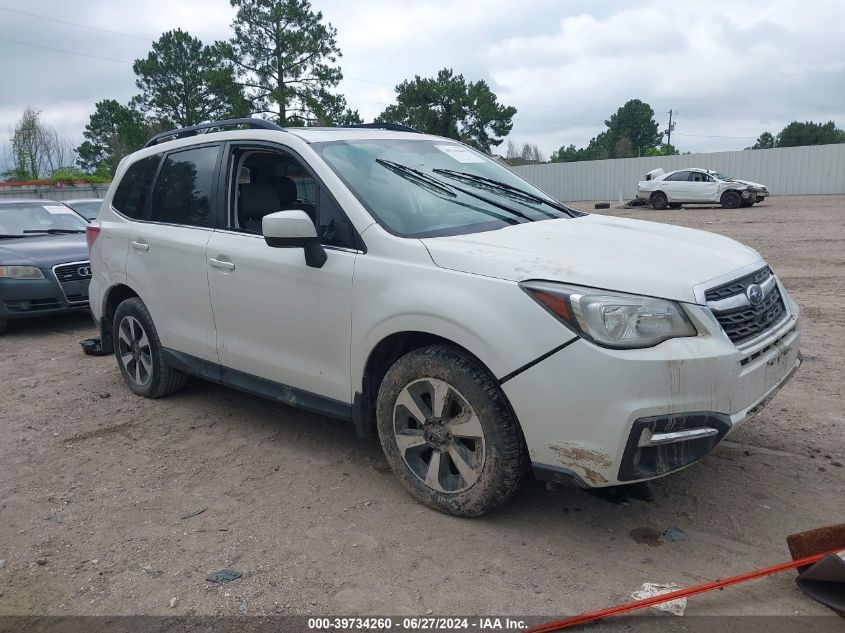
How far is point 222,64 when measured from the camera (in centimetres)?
4231

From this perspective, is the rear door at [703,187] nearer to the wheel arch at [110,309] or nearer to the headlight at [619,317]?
the wheel arch at [110,309]

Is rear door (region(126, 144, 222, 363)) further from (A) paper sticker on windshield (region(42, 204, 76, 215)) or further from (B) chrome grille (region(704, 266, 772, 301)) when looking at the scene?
(A) paper sticker on windshield (region(42, 204, 76, 215))

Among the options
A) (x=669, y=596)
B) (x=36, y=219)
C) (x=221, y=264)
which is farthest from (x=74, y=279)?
(x=669, y=596)

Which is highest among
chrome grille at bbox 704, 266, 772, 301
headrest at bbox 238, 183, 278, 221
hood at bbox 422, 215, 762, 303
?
headrest at bbox 238, 183, 278, 221

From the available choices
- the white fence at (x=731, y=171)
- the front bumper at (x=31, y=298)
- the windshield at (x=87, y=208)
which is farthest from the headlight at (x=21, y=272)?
the white fence at (x=731, y=171)

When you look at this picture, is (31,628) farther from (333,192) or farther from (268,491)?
(333,192)

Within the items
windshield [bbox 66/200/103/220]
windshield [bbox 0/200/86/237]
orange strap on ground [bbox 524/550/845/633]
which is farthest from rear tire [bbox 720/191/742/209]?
orange strap on ground [bbox 524/550/845/633]

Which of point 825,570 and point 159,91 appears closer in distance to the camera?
point 825,570

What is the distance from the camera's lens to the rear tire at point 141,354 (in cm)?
520

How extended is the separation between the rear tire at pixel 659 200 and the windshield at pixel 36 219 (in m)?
21.9

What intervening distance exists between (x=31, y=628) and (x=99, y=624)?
0.88 ft

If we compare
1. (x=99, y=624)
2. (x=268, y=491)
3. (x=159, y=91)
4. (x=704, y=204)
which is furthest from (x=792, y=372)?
(x=159, y=91)

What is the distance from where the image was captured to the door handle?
4.28 metres

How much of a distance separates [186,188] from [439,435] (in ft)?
8.60
